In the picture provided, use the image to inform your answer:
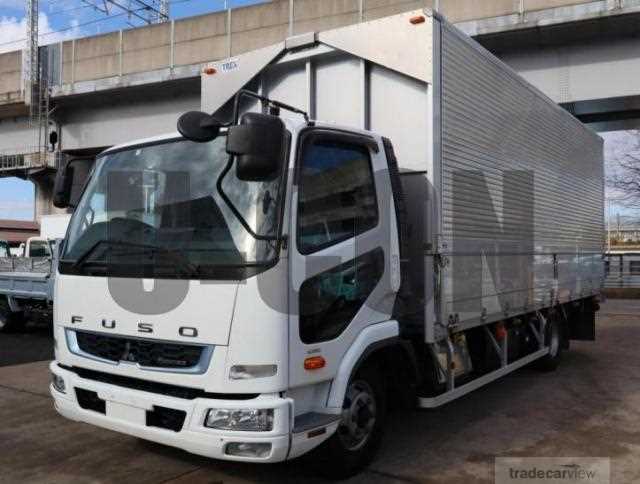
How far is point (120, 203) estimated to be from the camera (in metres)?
4.31

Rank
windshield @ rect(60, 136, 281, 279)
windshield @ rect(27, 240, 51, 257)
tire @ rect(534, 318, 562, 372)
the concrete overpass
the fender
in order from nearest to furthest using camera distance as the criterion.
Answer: windshield @ rect(60, 136, 281, 279)
the fender
tire @ rect(534, 318, 562, 372)
the concrete overpass
windshield @ rect(27, 240, 51, 257)

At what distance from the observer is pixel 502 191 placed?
6203 mm

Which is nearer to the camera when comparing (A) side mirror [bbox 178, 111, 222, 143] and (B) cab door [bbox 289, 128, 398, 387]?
(A) side mirror [bbox 178, 111, 222, 143]

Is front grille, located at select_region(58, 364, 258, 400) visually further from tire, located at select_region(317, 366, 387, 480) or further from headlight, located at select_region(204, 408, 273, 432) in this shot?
tire, located at select_region(317, 366, 387, 480)

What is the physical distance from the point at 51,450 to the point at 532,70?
1355cm

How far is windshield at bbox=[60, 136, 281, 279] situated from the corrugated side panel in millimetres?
1900

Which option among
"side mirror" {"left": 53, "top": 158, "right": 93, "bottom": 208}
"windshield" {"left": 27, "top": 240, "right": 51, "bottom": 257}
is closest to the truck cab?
"side mirror" {"left": 53, "top": 158, "right": 93, "bottom": 208}

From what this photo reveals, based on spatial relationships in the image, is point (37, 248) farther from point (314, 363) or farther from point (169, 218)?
point (314, 363)

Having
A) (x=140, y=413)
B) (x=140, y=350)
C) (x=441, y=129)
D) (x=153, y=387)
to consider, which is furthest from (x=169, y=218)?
(x=441, y=129)

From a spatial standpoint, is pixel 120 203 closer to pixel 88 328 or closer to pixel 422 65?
pixel 88 328

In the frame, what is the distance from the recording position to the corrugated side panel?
205 inches

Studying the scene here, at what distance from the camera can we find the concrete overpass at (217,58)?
13.9 m

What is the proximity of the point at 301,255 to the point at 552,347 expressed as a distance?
5.81 m

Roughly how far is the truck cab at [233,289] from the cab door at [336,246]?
11 millimetres
